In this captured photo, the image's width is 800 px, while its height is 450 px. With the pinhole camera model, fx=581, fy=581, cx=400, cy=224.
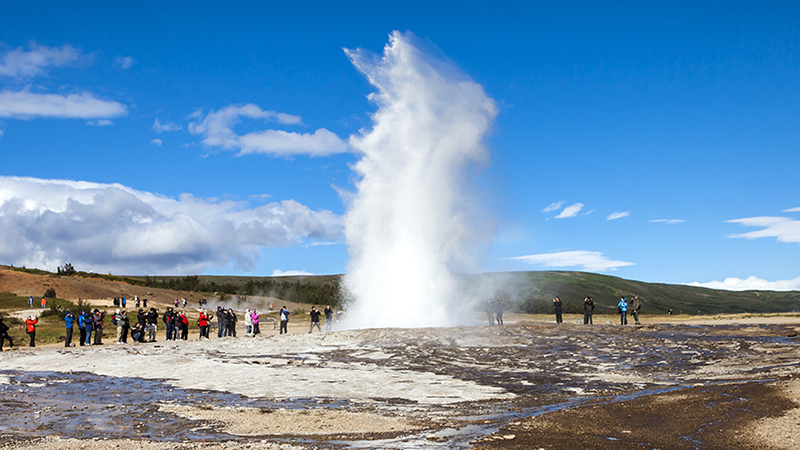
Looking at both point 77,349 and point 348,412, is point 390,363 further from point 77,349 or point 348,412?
point 77,349

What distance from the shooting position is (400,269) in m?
35.6

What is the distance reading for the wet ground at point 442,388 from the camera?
9.06m

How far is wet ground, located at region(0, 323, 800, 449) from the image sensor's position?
9.06 meters

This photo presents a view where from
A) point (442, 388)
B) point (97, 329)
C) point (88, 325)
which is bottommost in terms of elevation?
point (442, 388)

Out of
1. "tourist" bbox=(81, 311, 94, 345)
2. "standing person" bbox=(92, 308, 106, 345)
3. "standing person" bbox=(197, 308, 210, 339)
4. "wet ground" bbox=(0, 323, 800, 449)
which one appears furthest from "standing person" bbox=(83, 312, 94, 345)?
"standing person" bbox=(197, 308, 210, 339)

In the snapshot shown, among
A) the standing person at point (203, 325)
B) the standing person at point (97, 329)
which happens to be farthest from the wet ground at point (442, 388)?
the standing person at point (203, 325)

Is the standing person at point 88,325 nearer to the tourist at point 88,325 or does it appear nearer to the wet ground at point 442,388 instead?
the tourist at point 88,325

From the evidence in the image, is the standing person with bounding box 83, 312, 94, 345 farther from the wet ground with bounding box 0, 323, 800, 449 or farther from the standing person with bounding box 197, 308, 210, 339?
the standing person with bounding box 197, 308, 210, 339

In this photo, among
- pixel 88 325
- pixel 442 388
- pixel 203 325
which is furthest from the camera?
pixel 203 325

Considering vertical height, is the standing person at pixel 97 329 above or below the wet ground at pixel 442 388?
above

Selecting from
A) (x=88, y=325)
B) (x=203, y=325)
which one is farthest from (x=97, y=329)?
(x=203, y=325)

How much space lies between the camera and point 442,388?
14.4m

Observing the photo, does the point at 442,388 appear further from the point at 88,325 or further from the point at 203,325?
the point at 88,325

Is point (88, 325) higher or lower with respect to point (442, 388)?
higher
